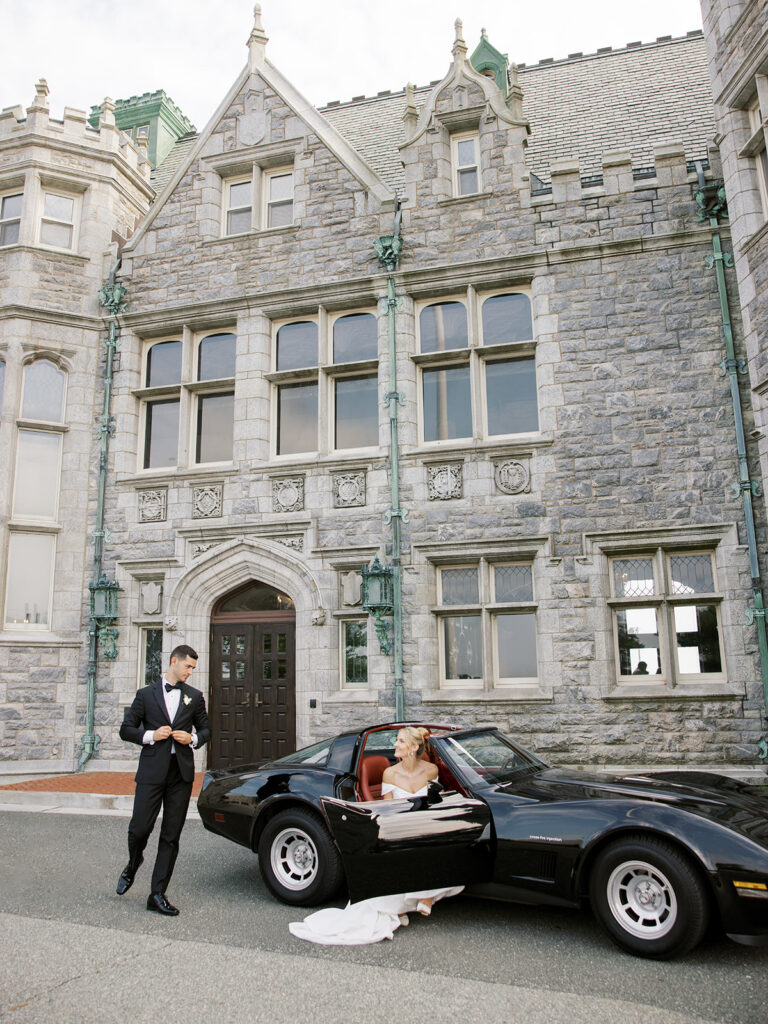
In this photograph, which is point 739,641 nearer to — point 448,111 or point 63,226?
point 448,111

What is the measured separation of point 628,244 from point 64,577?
32.0 ft

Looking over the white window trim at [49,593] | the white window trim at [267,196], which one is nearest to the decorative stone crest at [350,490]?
the white window trim at [267,196]

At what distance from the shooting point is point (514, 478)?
11.2 meters

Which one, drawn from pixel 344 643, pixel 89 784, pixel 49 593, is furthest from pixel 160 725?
pixel 49 593

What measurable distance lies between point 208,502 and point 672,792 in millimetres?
8822

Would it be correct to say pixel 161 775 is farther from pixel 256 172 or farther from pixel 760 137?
pixel 256 172

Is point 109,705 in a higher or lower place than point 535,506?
lower

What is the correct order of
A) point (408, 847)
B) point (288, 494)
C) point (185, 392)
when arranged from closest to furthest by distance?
1. point (408, 847)
2. point (288, 494)
3. point (185, 392)

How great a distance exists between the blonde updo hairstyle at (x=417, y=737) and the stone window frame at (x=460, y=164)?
929cm

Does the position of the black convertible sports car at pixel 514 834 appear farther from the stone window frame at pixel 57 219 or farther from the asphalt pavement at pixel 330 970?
the stone window frame at pixel 57 219

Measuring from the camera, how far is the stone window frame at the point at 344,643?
37.0 feet

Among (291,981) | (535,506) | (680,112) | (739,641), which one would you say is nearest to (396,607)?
(535,506)

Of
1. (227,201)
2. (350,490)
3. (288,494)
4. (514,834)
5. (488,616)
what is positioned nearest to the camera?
(514,834)

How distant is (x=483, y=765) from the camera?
5535mm
